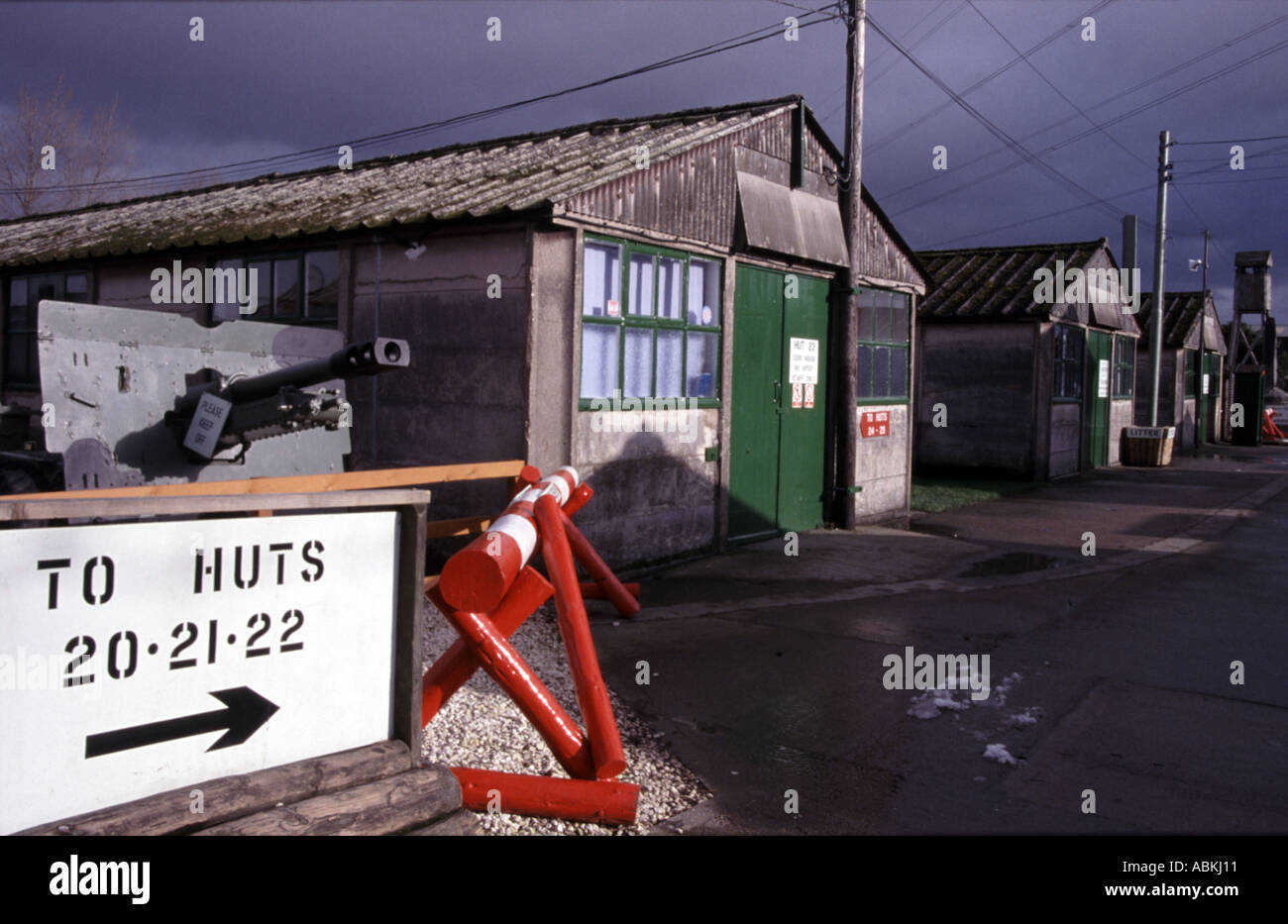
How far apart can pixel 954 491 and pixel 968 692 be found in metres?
12.0

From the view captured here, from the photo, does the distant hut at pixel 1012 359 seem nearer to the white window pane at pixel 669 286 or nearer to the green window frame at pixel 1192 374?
the green window frame at pixel 1192 374

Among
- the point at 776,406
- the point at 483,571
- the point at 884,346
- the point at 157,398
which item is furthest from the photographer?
the point at 884,346

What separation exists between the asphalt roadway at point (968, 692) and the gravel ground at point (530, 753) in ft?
0.46

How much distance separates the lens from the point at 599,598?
8.30 meters

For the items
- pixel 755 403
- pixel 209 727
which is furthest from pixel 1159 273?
pixel 209 727

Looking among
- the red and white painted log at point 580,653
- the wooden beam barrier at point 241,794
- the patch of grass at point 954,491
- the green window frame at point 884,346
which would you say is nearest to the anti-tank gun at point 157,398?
the red and white painted log at point 580,653

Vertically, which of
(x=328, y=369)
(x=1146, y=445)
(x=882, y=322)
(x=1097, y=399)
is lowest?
(x=1146, y=445)

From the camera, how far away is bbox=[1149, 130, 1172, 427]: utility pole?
77.5 feet

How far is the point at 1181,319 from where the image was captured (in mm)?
30859

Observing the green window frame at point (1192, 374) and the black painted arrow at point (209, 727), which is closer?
the black painted arrow at point (209, 727)

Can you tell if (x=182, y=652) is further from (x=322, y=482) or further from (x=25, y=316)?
(x=25, y=316)

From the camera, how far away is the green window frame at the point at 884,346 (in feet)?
44.4

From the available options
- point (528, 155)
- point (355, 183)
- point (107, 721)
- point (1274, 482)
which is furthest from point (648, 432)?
point (1274, 482)
